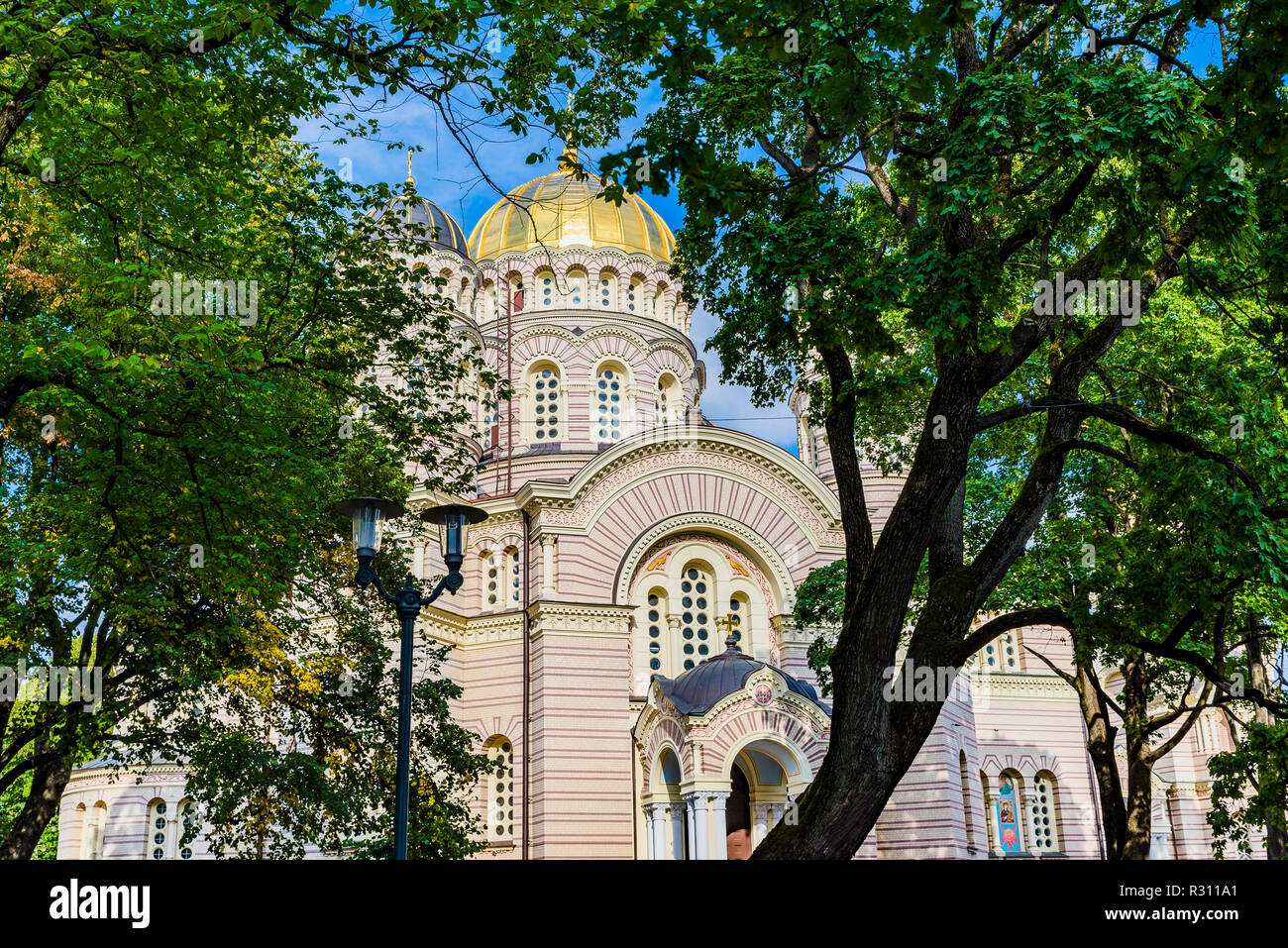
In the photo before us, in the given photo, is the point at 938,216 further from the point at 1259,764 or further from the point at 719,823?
the point at 719,823

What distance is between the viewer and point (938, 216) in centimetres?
845

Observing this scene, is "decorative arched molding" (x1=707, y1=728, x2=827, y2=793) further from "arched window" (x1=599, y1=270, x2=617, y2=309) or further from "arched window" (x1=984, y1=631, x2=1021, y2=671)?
"arched window" (x1=599, y1=270, x2=617, y2=309)

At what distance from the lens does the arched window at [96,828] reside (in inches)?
986

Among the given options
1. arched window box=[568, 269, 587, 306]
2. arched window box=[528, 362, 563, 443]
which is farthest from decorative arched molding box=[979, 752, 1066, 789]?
arched window box=[568, 269, 587, 306]

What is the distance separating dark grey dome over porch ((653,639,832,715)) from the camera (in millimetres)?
21688

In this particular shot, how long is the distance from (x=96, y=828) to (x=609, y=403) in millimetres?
17333

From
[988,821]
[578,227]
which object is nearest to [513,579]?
[578,227]

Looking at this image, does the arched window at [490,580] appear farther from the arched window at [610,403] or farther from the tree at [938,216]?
the tree at [938,216]

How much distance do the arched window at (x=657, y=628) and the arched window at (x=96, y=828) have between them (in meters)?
13.6

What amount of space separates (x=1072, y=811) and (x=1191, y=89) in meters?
26.2

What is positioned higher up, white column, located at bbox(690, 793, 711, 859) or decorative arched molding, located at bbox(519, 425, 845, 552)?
decorative arched molding, located at bbox(519, 425, 845, 552)

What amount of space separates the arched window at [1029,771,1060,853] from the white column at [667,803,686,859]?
40.1 feet

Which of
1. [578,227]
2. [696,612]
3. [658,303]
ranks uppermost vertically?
[578,227]
